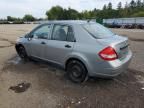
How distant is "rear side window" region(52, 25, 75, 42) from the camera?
211 inches

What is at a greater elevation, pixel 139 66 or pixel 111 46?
pixel 111 46

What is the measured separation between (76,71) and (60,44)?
90 centimetres

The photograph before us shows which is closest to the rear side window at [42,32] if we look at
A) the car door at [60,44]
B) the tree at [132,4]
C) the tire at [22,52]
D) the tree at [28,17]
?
the car door at [60,44]

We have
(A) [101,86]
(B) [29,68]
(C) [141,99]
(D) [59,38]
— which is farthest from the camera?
(B) [29,68]

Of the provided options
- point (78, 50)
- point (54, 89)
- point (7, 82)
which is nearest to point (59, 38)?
point (78, 50)

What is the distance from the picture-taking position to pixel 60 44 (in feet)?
18.1

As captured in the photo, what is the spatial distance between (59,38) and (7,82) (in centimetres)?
193

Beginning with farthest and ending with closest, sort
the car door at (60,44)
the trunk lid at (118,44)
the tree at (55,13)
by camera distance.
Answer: the tree at (55,13), the car door at (60,44), the trunk lid at (118,44)

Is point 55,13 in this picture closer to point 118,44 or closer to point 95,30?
point 95,30

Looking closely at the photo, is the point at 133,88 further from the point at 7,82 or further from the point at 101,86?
the point at 7,82

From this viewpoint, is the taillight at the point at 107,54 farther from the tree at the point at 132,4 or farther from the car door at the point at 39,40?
the tree at the point at 132,4

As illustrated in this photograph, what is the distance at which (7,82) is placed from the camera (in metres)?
5.45

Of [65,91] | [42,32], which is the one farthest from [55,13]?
[65,91]

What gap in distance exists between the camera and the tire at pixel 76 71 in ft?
16.7
